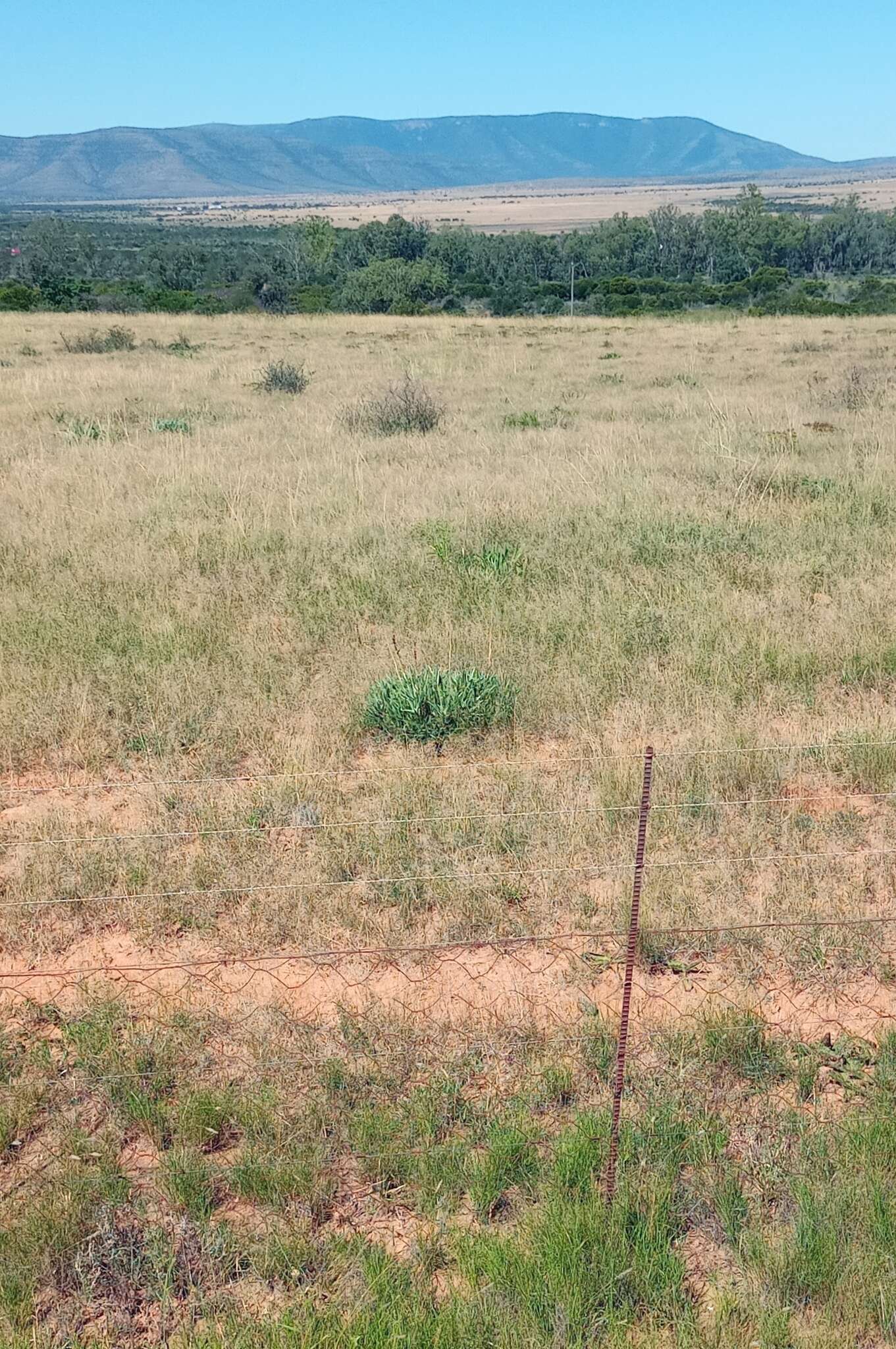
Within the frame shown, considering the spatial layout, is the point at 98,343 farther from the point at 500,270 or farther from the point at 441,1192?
the point at 500,270

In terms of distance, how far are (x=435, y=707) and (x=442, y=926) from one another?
183 centimetres

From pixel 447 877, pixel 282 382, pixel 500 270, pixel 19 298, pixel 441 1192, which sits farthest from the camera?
pixel 500 270

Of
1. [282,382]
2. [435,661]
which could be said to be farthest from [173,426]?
[435,661]

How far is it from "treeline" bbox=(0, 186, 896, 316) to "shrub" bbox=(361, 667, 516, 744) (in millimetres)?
32012

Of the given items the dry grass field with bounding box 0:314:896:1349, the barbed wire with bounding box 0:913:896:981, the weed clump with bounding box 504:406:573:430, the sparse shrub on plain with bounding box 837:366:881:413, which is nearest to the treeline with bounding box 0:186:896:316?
the sparse shrub on plain with bounding box 837:366:881:413

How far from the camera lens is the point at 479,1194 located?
3.12 metres

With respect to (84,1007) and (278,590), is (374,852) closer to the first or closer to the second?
(84,1007)

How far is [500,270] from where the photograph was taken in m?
56.8

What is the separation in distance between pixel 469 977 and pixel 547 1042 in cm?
53

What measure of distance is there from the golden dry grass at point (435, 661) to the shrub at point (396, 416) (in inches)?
18.9

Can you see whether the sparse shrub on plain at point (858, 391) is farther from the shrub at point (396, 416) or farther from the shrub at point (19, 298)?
the shrub at point (19, 298)

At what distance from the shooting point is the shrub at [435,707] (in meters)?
6.09

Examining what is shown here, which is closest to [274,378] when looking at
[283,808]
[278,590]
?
[278,590]

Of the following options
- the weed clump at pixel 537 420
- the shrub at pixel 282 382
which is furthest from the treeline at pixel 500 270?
the weed clump at pixel 537 420
